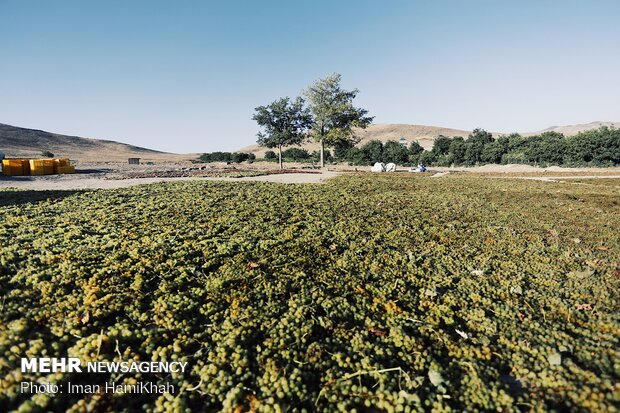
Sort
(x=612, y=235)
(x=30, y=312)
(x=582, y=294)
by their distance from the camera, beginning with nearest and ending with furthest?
1. (x=30, y=312)
2. (x=582, y=294)
3. (x=612, y=235)

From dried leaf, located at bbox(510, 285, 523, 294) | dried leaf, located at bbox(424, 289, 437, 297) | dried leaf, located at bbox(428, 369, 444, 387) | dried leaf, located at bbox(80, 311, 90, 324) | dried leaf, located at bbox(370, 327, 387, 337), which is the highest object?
dried leaf, located at bbox(80, 311, 90, 324)

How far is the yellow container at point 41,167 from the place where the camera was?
29.4 m

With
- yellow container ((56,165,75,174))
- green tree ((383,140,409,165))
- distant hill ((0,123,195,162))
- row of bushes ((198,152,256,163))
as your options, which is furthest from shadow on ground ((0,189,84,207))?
Result: distant hill ((0,123,195,162))

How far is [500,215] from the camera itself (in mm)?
11672

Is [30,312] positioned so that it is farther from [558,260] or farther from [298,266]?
[558,260]

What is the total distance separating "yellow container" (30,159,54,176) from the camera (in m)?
29.4

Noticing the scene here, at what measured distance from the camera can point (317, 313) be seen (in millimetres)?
4816

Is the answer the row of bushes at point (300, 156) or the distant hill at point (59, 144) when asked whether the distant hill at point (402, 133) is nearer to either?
the row of bushes at point (300, 156)

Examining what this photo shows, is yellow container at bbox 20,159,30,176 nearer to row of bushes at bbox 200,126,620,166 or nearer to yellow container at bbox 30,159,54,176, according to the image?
yellow container at bbox 30,159,54,176

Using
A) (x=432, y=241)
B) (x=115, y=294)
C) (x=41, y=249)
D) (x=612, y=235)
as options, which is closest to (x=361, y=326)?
(x=115, y=294)

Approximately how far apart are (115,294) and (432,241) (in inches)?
283

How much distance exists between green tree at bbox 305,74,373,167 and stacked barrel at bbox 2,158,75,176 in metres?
30.0

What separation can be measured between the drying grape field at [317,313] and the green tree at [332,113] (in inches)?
1486

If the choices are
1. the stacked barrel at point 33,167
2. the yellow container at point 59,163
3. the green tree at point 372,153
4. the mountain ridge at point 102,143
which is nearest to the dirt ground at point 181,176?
the yellow container at point 59,163
